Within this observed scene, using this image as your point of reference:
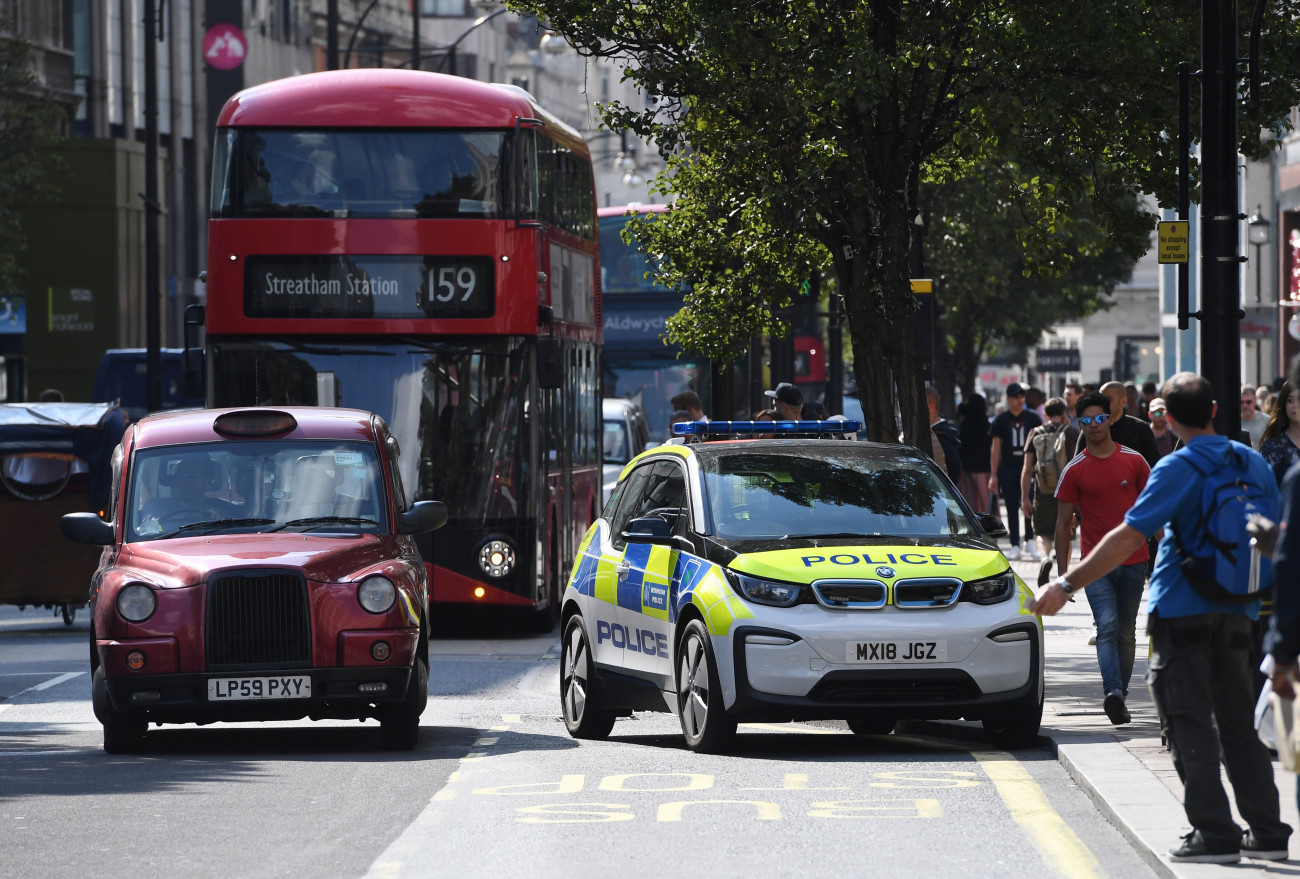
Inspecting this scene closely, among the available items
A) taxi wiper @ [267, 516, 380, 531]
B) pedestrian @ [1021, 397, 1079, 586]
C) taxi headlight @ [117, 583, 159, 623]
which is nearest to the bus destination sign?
pedestrian @ [1021, 397, 1079, 586]

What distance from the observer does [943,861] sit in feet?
27.4

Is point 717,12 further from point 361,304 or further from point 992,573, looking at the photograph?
point 992,573

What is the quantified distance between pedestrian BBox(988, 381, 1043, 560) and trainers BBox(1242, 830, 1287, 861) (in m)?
18.2

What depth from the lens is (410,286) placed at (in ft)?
60.9

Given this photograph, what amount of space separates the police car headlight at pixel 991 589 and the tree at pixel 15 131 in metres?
29.2

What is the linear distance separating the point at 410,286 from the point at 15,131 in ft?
72.6

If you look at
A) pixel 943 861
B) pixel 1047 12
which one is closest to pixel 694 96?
pixel 1047 12

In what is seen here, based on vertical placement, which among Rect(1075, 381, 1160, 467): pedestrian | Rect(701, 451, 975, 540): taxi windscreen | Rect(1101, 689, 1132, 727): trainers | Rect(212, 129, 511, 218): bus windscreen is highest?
Rect(212, 129, 511, 218): bus windscreen

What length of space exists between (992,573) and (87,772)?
4374mm

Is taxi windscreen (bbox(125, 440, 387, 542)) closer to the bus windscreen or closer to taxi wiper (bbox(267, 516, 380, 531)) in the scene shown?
taxi wiper (bbox(267, 516, 380, 531))

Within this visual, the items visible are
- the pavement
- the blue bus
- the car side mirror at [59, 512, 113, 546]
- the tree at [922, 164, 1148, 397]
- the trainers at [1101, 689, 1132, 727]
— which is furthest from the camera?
the blue bus

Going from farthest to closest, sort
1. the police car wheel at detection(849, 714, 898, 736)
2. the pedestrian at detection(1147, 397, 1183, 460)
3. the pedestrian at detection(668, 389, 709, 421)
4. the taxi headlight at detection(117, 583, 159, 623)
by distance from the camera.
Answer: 1. the pedestrian at detection(1147, 397, 1183, 460)
2. the pedestrian at detection(668, 389, 709, 421)
3. the police car wheel at detection(849, 714, 898, 736)
4. the taxi headlight at detection(117, 583, 159, 623)

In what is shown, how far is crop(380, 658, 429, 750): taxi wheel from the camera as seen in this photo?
12.0 metres

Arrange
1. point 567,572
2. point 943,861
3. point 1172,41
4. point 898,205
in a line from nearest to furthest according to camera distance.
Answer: point 943,861 → point 1172,41 → point 898,205 → point 567,572
